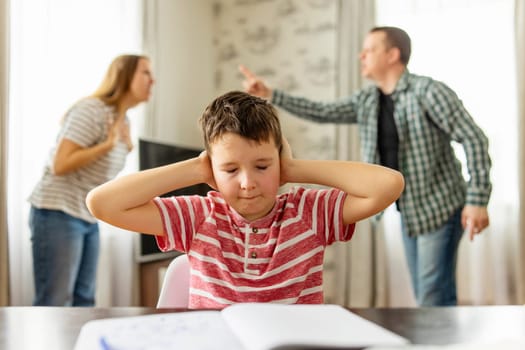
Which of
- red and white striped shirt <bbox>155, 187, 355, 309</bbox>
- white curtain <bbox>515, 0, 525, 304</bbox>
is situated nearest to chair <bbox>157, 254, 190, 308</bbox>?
red and white striped shirt <bbox>155, 187, 355, 309</bbox>


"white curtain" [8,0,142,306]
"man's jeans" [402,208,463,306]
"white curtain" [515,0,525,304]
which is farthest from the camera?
"white curtain" [515,0,525,304]

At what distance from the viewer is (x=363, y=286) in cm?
343

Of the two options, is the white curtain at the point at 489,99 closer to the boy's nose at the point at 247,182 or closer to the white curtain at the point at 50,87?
the white curtain at the point at 50,87

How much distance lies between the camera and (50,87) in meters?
2.54

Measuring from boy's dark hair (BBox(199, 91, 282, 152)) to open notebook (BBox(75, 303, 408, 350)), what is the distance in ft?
1.28

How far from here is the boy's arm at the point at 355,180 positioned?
3.34 feet

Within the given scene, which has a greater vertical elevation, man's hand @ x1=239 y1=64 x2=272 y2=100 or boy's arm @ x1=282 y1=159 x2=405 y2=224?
man's hand @ x1=239 y1=64 x2=272 y2=100

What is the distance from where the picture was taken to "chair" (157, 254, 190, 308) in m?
1.04

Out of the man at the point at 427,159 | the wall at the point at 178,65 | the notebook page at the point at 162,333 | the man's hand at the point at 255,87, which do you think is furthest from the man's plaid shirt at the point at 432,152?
the wall at the point at 178,65

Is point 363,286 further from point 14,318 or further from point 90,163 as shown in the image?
point 14,318

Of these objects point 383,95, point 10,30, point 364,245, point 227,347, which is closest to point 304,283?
point 227,347

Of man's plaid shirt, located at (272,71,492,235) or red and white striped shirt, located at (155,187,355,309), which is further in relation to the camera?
man's plaid shirt, located at (272,71,492,235)

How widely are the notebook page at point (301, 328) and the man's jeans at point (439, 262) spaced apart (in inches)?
51.5

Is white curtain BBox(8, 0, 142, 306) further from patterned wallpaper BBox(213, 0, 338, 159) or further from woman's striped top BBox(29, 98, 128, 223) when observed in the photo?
patterned wallpaper BBox(213, 0, 338, 159)
